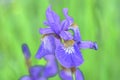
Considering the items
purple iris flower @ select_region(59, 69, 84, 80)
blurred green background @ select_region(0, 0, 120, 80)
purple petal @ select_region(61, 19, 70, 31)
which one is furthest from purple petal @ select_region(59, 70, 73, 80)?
blurred green background @ select_region(0, 0, 120, 80)

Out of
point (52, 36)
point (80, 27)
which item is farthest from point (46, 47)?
point (80, 27)

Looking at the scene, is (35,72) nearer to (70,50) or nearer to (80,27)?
(70,50)

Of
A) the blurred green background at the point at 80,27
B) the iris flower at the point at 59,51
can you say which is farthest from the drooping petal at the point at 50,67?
the blurred green background at the point at 80,27

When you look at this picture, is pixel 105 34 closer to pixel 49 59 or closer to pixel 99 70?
pixel 99 70

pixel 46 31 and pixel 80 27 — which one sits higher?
pixel 46 31

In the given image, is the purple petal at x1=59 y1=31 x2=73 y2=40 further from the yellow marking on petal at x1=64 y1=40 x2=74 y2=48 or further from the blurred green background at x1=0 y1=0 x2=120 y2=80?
the blurred green background at x1=0 y1=0 x2=120 y2=80

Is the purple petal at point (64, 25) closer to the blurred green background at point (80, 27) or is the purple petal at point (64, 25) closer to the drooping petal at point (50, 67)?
the drooping petal at point (50, 67)

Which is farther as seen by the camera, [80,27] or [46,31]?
[80,27]
